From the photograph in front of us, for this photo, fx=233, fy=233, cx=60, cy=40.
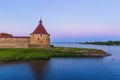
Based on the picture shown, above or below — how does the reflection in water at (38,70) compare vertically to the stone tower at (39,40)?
below

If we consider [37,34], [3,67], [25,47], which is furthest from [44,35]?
[3,67]

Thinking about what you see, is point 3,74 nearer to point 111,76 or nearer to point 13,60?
point 13,60

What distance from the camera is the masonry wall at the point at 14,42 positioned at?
53.8m

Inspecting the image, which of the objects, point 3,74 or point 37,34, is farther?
point 37,34

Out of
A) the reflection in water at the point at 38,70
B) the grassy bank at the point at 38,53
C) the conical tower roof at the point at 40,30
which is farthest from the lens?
the conical tower roof at the point at 40,30

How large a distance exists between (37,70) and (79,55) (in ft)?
58.7

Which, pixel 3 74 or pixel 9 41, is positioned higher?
pixel 9 41

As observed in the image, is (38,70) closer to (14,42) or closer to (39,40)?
(39,40)

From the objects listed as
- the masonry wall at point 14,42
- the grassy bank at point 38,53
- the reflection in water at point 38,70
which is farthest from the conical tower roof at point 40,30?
the reflection in water at point 38,70

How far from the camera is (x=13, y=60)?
39469mm

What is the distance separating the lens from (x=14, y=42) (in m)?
53.9

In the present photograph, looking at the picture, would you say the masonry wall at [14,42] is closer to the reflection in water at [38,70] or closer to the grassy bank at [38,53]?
the grassy bank at [38,53]

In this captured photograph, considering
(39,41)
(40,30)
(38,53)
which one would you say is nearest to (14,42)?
(39,41)

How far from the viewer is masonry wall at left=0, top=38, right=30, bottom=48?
5375 cm
